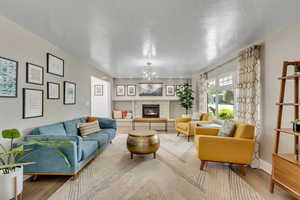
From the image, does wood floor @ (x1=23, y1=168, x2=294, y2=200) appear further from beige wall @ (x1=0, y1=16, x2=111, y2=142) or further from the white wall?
the white wall

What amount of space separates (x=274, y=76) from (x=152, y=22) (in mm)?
2317

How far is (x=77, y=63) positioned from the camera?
467cm

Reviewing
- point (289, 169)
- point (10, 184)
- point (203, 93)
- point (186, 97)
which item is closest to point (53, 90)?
point (10, 184)

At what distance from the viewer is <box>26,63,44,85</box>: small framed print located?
9.42 ft

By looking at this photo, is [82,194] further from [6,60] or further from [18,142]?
[6,60]

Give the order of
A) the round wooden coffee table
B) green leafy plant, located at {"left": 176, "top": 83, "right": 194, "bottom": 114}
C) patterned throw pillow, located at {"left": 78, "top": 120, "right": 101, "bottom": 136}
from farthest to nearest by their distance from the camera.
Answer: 1. green leafy plant, located at {"left": 176, "top": 83, "right": 194, "bottom": 114}
2. patterned throw pillow, located at {"left": 78, "top": 120, "right": 101, "bottom": 136}
3. the round wooden coffee table

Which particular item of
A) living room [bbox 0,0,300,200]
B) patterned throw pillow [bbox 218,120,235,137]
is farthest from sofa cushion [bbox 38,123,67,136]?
patterned throw pillow [bbox 218,120,235,137]

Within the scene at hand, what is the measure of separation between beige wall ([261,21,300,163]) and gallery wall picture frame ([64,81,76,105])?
4284 millimetres

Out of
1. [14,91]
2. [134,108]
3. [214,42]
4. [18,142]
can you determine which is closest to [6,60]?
[14,91]

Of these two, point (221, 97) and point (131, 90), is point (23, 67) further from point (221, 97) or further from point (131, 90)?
point (131, 90)

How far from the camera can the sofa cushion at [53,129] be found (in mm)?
2948

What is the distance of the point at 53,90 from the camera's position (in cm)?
356

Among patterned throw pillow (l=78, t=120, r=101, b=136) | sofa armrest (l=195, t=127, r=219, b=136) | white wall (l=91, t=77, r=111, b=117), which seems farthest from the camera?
white wall (l=91, t=77, r=111, b=117)

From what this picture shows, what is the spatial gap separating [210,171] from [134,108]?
5433 millimetres
